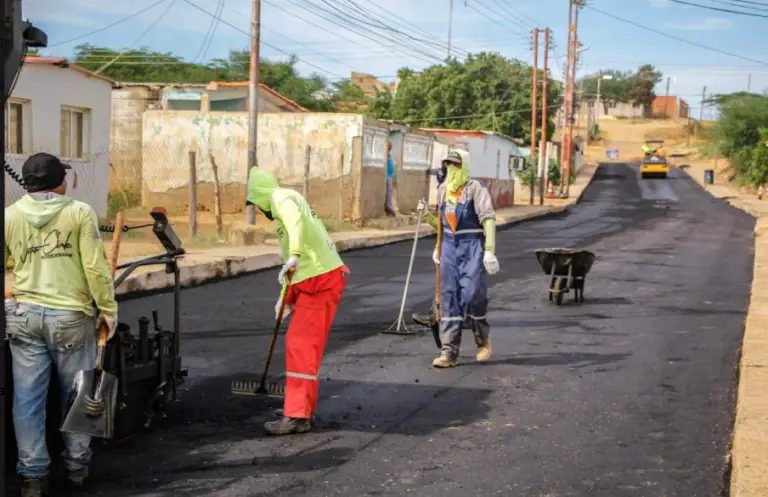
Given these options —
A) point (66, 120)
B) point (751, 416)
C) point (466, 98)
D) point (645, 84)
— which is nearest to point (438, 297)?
point (751, 416)

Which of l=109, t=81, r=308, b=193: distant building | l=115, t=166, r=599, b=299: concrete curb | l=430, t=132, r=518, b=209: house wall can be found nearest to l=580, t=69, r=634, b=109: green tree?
l=430, t=132, r=518, b=209: house wall

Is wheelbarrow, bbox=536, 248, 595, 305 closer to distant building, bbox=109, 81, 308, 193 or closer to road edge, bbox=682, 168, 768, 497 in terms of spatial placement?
road edge, bbox=682, 168, 768, 497

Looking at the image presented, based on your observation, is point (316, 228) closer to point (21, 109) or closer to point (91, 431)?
point (91, 431)

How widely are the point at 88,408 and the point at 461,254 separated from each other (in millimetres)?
4197

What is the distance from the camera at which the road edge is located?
497 centimetres

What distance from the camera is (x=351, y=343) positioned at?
927 cm

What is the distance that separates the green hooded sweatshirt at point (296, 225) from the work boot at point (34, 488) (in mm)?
2022

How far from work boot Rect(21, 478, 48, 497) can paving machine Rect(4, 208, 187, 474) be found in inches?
16.3

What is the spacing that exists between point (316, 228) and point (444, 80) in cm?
6301

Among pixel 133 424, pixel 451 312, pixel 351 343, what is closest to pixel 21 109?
pixel 351 343

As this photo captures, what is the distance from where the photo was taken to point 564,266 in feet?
39.8

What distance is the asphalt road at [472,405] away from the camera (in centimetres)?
514

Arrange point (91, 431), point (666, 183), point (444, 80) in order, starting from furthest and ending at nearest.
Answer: point (444, 80)
point (666, 183)
point (91, 431)

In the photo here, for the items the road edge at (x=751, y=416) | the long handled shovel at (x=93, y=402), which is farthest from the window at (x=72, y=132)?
the long handled shovel at (x=93, y=402)
